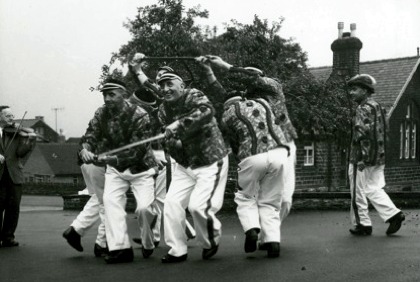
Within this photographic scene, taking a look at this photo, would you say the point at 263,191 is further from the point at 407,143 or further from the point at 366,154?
the point at 407,143

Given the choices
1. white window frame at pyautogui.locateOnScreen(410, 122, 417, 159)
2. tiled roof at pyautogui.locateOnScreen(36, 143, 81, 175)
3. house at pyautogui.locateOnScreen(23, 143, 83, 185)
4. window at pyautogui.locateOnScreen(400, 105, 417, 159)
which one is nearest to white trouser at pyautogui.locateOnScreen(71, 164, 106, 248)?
window at pyautogui.locateOnScreen(400, 105, 417, 159)

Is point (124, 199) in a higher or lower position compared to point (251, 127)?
lower

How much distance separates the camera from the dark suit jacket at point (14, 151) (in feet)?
29.0

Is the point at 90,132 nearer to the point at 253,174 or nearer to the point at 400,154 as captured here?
the point at 253,174

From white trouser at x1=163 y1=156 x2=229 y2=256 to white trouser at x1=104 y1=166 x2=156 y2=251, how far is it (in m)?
0.32

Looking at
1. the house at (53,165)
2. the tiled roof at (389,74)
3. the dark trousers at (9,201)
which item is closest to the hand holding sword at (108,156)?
the dark trousers at (9,201)

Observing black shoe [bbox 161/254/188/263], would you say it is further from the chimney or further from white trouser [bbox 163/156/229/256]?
the chimney

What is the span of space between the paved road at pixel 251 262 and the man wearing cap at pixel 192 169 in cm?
29

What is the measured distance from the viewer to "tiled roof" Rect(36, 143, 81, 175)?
59.6 metres

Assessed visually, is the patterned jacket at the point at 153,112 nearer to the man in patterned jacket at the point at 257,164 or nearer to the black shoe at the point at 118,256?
the man in patterned jacket at the point at 257,164

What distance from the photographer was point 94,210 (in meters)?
7.74

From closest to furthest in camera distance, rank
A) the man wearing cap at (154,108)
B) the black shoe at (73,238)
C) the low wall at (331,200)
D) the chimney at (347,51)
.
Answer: the black shoe at (73,238) → the man wearing cap at (154,108) → the low wall at (331,200) → the chimney at (347,51)

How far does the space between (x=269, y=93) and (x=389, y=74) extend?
23.5 meters

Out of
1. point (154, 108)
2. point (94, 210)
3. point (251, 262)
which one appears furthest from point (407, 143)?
point (251, 262)
